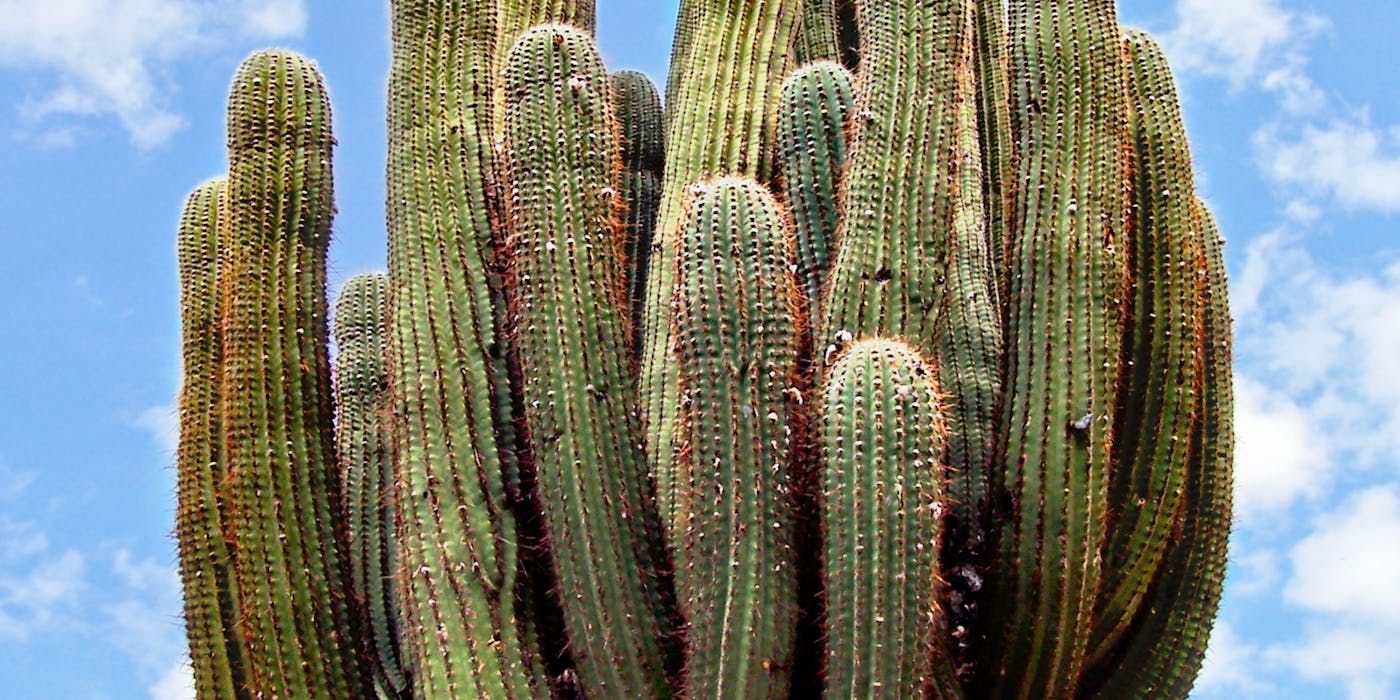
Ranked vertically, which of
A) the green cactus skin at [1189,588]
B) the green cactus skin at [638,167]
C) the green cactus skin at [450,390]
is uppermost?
the green cactus skin at [638,167]

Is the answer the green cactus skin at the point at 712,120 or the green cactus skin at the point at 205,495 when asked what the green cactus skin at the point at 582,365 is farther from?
the green cactus skin at the point at 205,495

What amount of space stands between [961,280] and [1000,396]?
453 millimetres

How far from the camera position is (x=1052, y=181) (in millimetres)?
5266

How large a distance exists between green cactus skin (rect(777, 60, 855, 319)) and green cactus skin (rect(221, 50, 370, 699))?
5.99ft

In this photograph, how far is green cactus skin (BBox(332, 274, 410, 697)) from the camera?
5605mm

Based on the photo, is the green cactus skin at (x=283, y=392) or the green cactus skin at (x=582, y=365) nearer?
the green cactus skin at (x=582, y=365)

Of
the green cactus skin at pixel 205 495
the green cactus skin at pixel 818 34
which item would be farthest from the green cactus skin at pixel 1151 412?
the green cactus skin at pixel 205 495

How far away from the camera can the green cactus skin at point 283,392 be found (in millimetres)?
5148

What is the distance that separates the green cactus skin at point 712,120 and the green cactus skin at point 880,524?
110cm

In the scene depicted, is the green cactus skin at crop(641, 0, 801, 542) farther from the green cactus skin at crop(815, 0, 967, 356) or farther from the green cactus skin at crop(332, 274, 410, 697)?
the green cactus skin at crop(332, 274, 410, 697)

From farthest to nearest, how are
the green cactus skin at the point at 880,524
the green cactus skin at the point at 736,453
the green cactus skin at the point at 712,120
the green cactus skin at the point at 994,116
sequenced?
the green cactus skin at the point at 994,116 < the green cactus skin at the point at 712,120 < the green cactus skin at the point at 736,453 < the green cactus skin at the point at 880,524

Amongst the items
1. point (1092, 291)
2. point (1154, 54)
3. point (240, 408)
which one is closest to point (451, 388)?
point (240, 408)

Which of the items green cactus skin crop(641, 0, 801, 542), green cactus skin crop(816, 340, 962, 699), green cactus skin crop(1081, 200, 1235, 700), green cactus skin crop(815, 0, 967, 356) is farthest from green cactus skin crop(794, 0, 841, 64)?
green cactus skin crop(816, 340, 962, 699)

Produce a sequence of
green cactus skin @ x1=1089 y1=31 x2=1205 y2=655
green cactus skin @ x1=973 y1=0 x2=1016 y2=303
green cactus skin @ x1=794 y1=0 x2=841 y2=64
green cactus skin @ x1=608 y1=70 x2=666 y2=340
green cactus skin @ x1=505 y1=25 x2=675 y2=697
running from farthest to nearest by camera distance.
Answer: green cactus skin @ x1=794 y1=0 x2=841 y2=64 < green cactus skin @ x1=608 y1=70 x2=666 y2=340 < green cactus skin @ x1=973 y1=0 x2=1016 y2=303 < green cactus skin @ x1=1089 y1=31 x2=1205 y2=655 < green cactus skin @ x1=505 y1=25 x2=675 y2=697
